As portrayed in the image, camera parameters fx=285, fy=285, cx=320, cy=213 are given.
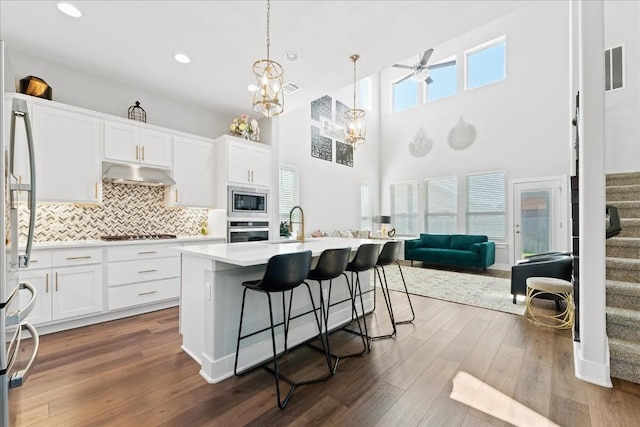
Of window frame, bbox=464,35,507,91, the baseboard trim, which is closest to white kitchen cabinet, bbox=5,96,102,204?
the baseboard trim

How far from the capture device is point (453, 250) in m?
6.68

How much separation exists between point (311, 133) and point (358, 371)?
5.72 metres

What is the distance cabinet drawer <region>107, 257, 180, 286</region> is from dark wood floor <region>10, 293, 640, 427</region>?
0.72m

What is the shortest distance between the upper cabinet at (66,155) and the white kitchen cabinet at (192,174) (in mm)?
911

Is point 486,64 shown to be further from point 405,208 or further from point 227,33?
point 227,33

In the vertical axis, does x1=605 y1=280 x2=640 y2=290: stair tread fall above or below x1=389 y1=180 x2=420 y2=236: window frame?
below

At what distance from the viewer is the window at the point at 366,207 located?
28.1ft

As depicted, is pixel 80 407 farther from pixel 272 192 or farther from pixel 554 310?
pixel 554 310

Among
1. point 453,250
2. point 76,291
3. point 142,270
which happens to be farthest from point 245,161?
point 453,250

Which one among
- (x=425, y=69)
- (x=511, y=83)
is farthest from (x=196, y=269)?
(x=511, y=83)

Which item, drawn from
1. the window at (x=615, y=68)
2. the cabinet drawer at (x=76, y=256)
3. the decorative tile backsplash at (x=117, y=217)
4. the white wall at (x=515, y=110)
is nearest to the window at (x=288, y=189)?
the decorative tile backsplash at (x=117, y=217)

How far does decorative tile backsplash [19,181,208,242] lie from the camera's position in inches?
133

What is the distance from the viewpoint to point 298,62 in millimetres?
3537

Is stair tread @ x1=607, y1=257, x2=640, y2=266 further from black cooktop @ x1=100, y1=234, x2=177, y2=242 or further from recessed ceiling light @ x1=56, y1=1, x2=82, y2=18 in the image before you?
recessed ceiling light @ x1=56, y1=1, x2=82, y2=18
